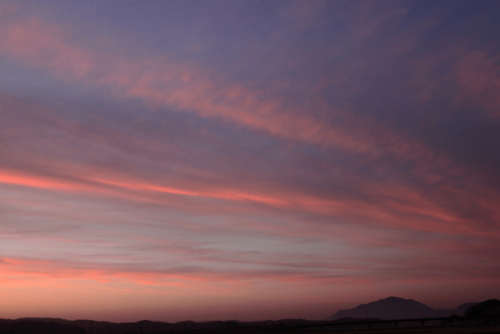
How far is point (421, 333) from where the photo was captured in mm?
51844

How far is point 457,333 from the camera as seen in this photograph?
154 feet

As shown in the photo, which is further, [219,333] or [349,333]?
[219,333]

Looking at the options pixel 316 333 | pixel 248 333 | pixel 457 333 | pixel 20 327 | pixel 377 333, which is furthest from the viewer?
pixel 20 327

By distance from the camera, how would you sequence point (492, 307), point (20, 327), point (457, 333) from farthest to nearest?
point (20, 327)
point (492, 307)
point (457, 333)

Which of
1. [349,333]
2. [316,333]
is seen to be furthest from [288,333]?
[349,333]

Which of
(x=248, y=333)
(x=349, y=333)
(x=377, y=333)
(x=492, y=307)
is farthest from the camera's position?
(x=492, y=307)

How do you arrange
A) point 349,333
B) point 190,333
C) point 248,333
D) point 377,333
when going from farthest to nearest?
point 190,333, point 248,333, point 349,333, point 377,333

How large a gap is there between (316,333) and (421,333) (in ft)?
66.8

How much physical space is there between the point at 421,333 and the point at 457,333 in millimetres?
5551

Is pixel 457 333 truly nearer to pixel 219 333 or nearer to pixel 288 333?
pixel 288 333

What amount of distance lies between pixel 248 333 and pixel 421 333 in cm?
3161

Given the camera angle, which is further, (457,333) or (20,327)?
(20,327)

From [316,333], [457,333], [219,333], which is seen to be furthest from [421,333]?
[219,333]

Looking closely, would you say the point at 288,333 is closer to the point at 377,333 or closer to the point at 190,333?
the point at 377,333
